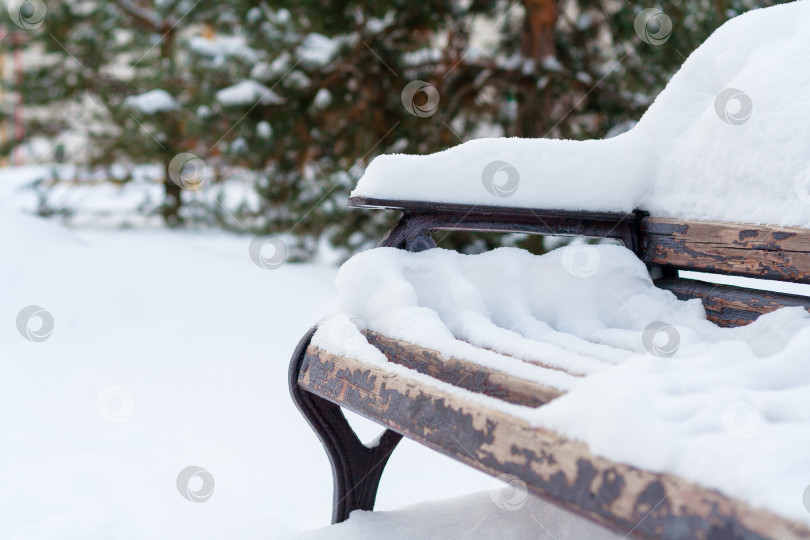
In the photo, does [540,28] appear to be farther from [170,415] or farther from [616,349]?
[616,349]

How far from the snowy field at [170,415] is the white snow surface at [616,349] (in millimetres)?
447

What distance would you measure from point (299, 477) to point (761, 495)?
62.7 inches

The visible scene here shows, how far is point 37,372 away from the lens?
110 inches

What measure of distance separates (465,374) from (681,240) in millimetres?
773

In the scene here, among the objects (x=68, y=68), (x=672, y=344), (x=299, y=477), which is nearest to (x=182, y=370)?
(x=299, y=477)

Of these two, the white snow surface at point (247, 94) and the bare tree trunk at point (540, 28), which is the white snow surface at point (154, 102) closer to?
the white snow surface at point (247, 94)

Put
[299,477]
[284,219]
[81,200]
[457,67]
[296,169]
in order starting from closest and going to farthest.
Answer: [299,477]
[457,67]
[296,169]
[284,219]
[81,200]

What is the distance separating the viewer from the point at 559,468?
742mm

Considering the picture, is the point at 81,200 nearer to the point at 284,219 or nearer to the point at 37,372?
the point at 284,219

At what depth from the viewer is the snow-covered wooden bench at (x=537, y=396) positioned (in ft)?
2.10

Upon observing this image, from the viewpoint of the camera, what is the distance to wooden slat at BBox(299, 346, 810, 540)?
603mm

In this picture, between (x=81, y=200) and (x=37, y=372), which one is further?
(x=81, y=200)

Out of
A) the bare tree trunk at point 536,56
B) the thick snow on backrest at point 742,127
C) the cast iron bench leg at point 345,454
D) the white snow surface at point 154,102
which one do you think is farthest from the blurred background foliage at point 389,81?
the cast iron bench leg at point 345,454

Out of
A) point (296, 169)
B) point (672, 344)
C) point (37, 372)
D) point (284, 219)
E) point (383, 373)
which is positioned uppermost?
point (383, 373)
